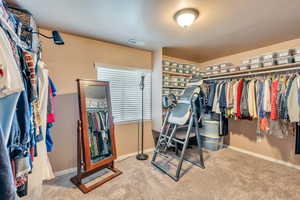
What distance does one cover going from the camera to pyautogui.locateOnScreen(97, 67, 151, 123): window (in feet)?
8.47

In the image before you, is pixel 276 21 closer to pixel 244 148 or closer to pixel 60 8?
pixel 244 148

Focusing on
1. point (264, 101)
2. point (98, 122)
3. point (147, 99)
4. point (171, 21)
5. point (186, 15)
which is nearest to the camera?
point (186, 15)

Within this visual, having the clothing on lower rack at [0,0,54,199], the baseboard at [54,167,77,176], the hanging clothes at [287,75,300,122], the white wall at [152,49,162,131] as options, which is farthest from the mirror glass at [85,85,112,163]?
the hanging clothes at [287,75,300,122]

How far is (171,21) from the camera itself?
182 centimetres

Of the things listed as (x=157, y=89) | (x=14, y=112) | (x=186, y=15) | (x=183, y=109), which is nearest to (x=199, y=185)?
(x=183, y=109)

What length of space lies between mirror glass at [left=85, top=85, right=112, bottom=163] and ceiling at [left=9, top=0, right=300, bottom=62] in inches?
38.0

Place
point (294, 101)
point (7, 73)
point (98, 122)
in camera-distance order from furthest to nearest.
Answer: point (98, 122) → point (294, 101) → point (7, 73)

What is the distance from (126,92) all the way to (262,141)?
3093 millimetres

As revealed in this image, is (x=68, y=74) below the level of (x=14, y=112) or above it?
above

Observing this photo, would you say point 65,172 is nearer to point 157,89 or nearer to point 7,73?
point 7,73

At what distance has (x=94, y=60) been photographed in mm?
2383

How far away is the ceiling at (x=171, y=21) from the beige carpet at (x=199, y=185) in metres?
2.34

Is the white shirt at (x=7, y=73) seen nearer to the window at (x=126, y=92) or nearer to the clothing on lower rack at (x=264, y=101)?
the window at (x=126, y=92)

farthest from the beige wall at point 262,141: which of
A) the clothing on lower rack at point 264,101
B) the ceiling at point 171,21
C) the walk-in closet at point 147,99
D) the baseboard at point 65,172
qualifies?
the baseboard at point 65,172
